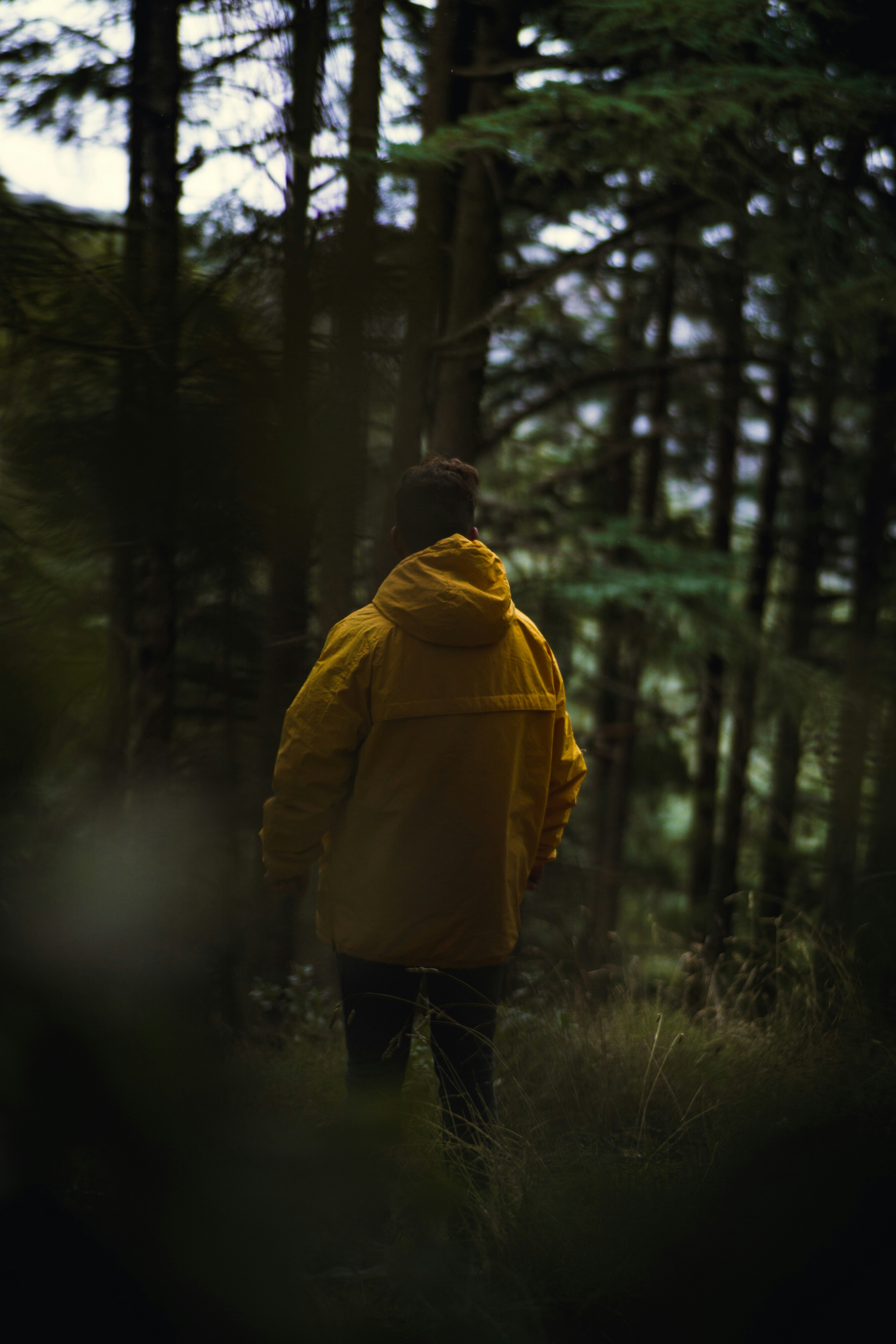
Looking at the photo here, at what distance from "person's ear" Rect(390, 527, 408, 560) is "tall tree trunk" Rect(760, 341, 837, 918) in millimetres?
6836

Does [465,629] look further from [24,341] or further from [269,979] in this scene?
[269,979]

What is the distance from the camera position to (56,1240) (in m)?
1.24

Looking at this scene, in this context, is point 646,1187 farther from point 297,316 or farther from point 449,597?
point 297,316

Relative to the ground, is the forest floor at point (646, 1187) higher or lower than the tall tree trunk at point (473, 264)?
lower

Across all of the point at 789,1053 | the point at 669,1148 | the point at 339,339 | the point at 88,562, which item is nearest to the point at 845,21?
the point at 339,339

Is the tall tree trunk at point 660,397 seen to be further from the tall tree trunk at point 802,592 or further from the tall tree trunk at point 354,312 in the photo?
the tall tree trunk at point 354,312

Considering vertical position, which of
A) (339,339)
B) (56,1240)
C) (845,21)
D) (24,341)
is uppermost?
(845,21)

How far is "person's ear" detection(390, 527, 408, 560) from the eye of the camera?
7.26 ft

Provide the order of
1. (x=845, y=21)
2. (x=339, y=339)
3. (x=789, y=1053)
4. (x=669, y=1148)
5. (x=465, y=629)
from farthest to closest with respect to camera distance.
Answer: (x=845, y=21) → (x=339, y=339) → (x=789, y=1053) → (x=669, y=1148) → (x=465, y=629)

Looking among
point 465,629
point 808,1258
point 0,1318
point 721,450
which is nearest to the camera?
point 0,1318

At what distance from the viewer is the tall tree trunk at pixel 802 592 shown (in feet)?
27.8

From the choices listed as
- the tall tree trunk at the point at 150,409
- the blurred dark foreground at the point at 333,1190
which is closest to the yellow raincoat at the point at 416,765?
the blurred dark foreground at the point at 333,1190

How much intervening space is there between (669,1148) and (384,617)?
174cm

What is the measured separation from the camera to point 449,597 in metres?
2.04
